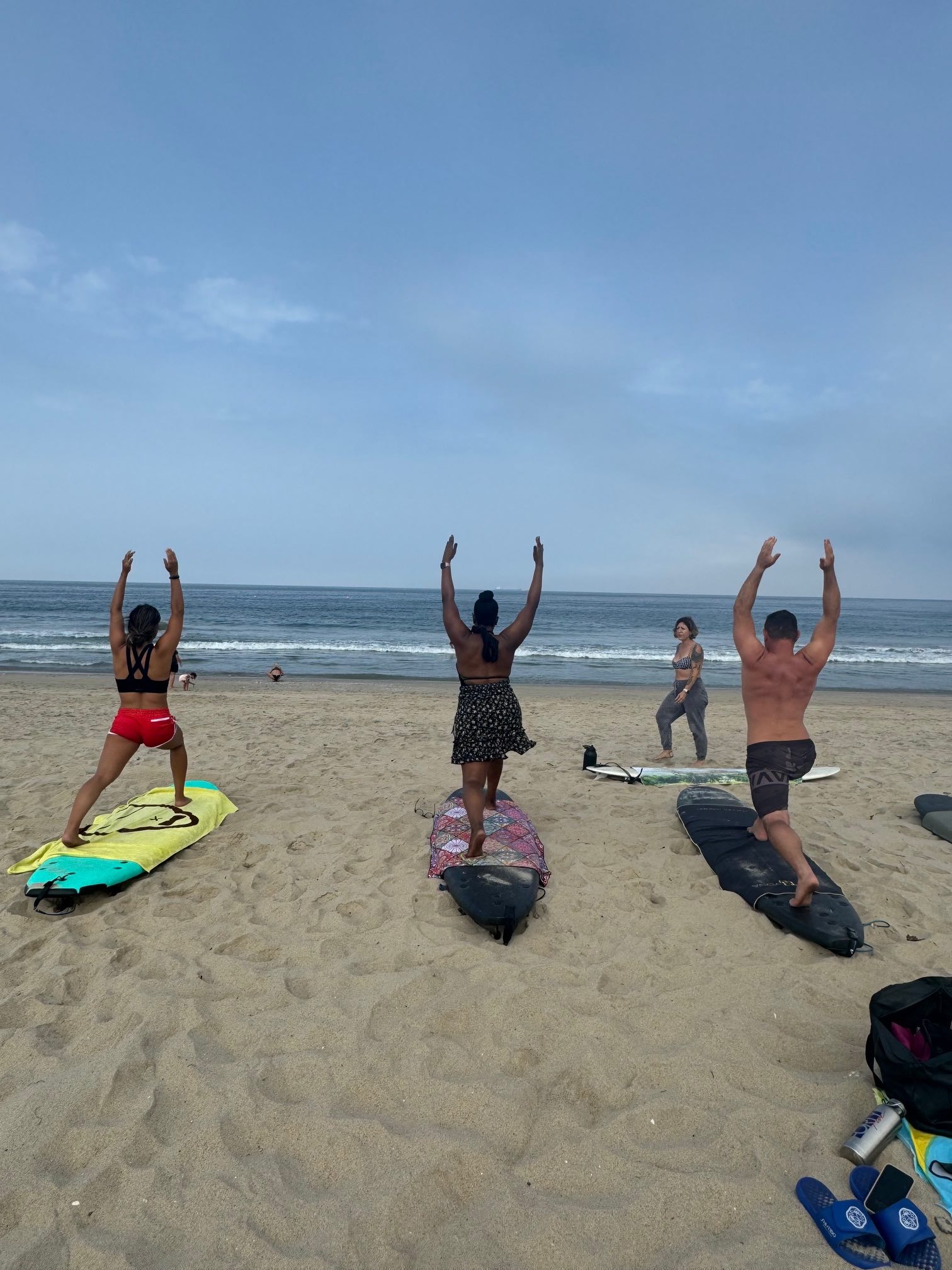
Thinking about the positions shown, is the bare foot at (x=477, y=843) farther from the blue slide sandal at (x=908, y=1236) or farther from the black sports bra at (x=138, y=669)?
the blue slide sandal at (x=908, y=1236)

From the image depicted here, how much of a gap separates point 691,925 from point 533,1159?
2.10 meters

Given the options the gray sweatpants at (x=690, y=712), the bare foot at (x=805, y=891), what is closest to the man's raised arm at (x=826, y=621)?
the bare foot at (x=805, y=891)

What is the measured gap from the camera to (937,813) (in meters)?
6.36

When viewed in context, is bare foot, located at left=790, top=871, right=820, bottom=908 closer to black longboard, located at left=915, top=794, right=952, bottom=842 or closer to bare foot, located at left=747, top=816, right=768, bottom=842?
bare foot, located at left=747, top=816, right=768, bottom=842

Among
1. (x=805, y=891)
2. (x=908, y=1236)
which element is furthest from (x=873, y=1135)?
(x=805, y=891)

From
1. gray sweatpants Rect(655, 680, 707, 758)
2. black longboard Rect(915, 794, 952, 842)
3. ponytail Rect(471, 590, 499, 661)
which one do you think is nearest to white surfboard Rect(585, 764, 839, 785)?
gray sweatpants Rect(655, 680, 707, 758)

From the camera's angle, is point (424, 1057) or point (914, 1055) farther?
point (424, 1057)

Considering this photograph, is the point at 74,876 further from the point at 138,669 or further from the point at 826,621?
the point at 826,621

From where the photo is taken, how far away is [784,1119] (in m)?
2.84

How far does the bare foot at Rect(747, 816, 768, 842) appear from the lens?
17.9 ft

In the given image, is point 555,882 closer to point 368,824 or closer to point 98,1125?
point 368,824

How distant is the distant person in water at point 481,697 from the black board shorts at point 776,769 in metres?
1.63

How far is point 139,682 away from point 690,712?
672cm

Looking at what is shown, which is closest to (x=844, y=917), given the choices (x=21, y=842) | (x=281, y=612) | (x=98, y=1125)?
(x=98, y=1125)
